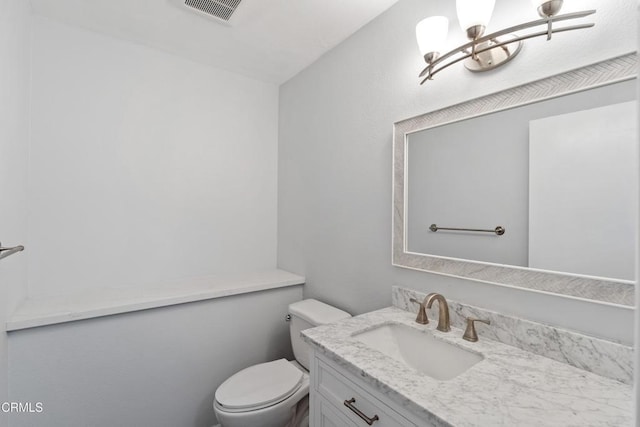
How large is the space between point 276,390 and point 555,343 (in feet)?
3.97

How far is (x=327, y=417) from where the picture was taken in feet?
3.48

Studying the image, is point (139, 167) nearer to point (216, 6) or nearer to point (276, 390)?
point (216, 6)

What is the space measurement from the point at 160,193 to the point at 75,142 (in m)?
0.53

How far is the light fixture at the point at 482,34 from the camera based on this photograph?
0.89 meters

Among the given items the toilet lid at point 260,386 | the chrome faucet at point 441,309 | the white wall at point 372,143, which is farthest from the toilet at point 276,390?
the chrome faucet at point 441,309

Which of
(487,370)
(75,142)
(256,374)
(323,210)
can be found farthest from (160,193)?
(487,370)

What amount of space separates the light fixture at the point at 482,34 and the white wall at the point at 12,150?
5.40ft

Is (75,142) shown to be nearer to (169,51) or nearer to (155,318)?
(169,51)

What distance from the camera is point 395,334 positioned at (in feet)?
4.14

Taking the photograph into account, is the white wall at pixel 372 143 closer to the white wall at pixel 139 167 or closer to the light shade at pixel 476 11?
the light shade at pixel 476 11


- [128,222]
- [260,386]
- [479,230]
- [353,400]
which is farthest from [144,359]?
[479,230]

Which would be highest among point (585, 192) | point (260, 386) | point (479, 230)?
point (585, 192)

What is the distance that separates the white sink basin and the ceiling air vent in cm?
171

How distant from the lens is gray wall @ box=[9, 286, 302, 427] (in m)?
1.37
